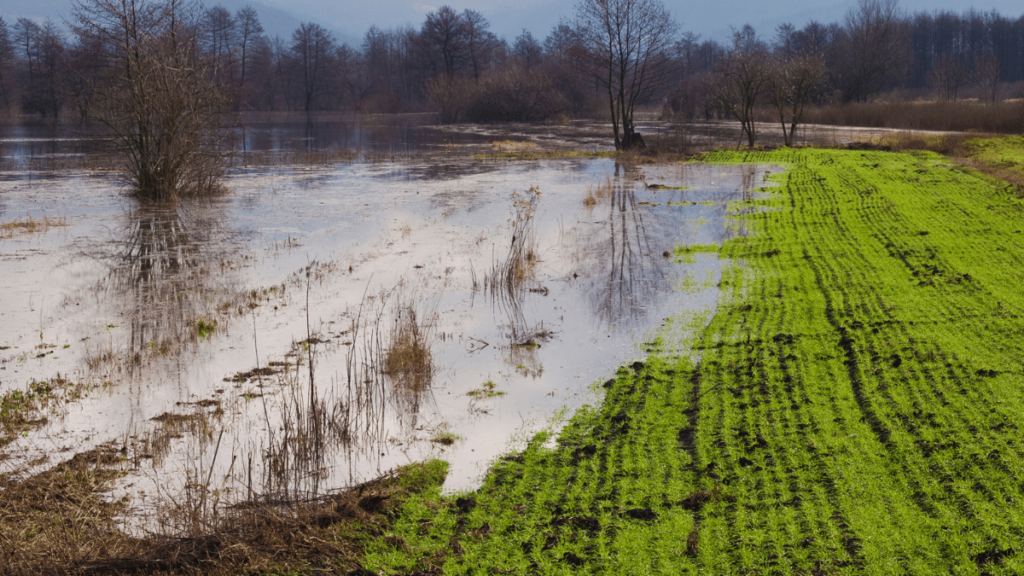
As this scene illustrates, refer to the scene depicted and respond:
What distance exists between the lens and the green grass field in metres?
4.08

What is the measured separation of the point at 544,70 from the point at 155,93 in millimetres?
50812

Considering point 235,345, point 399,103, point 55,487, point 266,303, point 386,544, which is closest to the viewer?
point 386,544

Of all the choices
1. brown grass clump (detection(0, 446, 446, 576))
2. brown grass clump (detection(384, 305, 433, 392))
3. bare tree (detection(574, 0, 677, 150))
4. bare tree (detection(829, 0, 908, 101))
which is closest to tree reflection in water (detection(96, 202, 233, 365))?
brown grass clump (detection(384, 305, 433, 392))

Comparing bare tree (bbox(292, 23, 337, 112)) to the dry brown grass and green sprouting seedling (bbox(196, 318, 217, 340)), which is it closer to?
the dry brown grass

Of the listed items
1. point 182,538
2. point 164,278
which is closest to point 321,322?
point 164,278

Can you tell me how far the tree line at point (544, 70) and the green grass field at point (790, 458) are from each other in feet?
50.7

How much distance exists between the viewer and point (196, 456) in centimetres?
548

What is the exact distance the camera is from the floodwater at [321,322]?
569 centimetres

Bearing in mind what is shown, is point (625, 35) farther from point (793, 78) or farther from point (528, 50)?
point (528, 50)

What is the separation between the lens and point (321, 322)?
870cm

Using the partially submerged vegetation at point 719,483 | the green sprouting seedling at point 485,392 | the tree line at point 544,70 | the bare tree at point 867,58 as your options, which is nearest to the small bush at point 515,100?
the tree line at point 544,70

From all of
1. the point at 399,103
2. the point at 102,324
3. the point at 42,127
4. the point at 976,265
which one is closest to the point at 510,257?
the point at 102,324

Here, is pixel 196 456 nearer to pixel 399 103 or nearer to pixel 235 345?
A: pixel 235 345

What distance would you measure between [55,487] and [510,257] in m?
7.20
